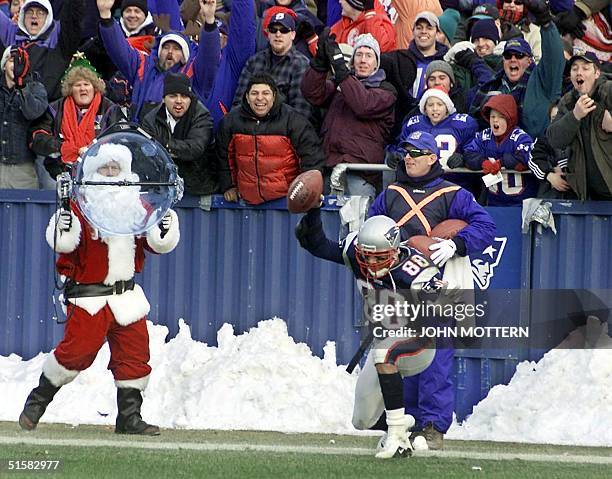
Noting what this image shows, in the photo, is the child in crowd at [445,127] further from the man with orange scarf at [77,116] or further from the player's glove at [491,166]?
the man with orange scarf at [77,116]

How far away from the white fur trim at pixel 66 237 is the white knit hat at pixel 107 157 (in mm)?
385

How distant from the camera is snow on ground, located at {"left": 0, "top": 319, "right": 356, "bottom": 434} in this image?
1112 centimetres

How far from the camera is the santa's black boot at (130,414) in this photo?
10055 millimetres

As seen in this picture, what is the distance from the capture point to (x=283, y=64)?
12141 millimetres

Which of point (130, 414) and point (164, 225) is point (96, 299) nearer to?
point (164, 225)

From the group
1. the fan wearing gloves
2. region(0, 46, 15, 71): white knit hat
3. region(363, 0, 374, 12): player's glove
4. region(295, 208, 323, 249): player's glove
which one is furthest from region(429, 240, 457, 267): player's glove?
region(0, 46, 15, 71): white knit hat

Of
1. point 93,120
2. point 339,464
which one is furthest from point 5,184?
point 339,464

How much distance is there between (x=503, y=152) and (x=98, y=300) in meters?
3.43

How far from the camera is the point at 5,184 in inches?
488

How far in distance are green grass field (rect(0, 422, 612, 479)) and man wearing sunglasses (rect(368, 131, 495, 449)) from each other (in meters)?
0.27

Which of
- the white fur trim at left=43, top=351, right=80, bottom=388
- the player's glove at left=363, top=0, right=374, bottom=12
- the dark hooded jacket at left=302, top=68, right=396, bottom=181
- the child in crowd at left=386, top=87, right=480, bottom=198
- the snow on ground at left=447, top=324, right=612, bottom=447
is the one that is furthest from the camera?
the player's glove at left=363, top=0, right=374, bottom=12

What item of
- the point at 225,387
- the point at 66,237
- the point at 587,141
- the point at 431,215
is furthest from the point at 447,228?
the point at 225,387

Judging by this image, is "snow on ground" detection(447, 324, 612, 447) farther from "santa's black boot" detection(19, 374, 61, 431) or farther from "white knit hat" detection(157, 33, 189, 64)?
"white knit hat" detection(157, 33, 189, 64)

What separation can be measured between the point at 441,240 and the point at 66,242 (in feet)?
8.19
